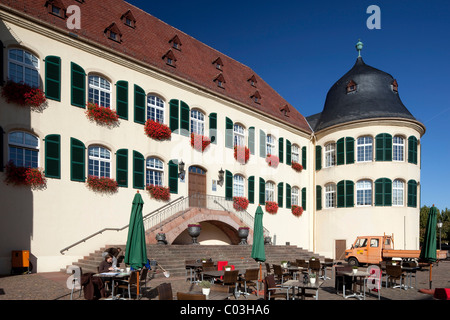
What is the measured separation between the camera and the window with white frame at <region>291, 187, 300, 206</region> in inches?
992

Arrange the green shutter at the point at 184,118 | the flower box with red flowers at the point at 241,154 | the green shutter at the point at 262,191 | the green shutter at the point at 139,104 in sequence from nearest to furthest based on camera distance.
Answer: the green shutter at the point at 139,104, the green shutter at the point at 184,118, the flower box with red flowers at the point at 241,154, the green shutter at the point at 262,191

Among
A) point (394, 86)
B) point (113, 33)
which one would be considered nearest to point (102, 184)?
point (113, 33)

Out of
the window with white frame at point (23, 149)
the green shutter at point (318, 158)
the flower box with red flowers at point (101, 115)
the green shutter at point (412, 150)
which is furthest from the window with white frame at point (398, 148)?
the window with white frame at point (23, 149)

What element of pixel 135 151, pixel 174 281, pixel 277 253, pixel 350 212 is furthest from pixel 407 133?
pixel 174 281

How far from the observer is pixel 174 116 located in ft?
60.0

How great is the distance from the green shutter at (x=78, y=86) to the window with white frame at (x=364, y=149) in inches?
646

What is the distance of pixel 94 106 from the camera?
15148 mm

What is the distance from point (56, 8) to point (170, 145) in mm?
7036

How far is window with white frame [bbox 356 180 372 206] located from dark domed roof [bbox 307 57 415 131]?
391cm

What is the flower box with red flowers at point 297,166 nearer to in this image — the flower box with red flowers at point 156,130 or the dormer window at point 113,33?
the flower box with red flowers at point 156,130

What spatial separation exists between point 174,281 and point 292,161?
584 inches

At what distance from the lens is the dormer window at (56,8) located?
14.7 metres

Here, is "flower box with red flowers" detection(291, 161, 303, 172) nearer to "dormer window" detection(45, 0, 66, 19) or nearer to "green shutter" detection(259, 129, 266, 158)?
"green shutter" detection(259, 129, 266, 158)

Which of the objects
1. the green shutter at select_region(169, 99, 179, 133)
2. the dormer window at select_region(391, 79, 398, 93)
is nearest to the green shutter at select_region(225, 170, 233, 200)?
the green shutter at select_region(169, 99, 179, 133)
